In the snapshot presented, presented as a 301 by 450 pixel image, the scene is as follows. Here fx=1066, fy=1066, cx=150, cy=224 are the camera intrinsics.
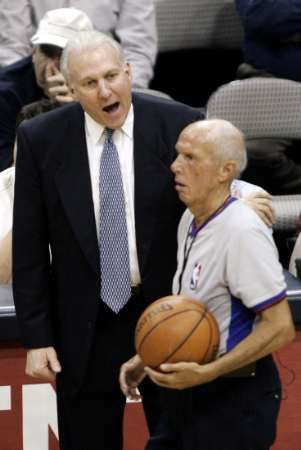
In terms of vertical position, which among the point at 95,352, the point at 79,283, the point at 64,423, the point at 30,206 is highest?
the point at 30,206

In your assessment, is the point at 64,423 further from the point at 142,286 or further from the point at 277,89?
the point at 277,89

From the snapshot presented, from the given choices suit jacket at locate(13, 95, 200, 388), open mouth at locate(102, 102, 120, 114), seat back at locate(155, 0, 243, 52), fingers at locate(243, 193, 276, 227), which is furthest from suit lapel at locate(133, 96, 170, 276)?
seat back at locate(155, 0, 243, 52)

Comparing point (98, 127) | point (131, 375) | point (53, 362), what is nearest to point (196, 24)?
point (98, 127)

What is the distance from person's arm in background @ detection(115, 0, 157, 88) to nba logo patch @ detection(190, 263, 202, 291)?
243 cm

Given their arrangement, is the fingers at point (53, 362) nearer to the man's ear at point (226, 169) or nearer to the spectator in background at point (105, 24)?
the man's ear at point (226, 169)

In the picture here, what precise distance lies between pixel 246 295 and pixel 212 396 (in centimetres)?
31

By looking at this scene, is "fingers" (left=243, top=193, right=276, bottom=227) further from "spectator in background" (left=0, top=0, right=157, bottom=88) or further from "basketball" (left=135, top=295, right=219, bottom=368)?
"spectator in background" (left=0, top=0, right=157, bottom=88)

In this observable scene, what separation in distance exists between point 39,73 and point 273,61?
3.76ft

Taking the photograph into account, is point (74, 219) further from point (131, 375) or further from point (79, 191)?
point (131, 375)

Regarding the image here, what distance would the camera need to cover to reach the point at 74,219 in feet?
9.80

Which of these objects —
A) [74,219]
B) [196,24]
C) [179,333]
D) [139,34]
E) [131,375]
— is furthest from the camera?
[196,24]

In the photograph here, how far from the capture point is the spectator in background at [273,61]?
4789 mm

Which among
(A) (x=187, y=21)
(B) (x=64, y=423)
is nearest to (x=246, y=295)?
(B) (x=64, y=423)

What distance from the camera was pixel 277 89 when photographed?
15.9 feet
